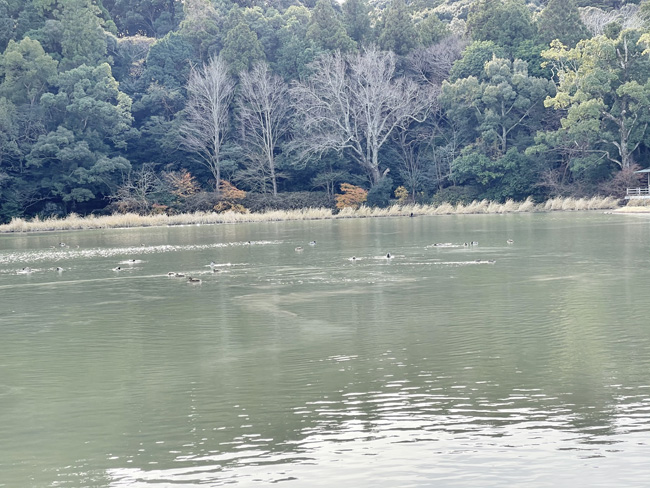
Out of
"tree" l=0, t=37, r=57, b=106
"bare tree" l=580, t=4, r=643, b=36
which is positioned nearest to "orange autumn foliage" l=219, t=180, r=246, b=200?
"tree" l=0, t=37, r=57, b=106

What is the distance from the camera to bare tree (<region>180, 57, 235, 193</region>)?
201 ft

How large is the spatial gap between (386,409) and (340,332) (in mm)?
4569

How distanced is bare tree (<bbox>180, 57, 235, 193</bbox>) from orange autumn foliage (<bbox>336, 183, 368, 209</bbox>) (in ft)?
27.6

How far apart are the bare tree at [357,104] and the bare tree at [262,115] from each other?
57.0 inches

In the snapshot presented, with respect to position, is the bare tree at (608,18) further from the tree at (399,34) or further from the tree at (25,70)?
the tree at (25,70)

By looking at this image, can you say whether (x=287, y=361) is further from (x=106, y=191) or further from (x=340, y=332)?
(x=106, y=191)

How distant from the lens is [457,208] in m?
57.3

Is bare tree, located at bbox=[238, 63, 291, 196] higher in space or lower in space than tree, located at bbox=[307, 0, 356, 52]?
lower

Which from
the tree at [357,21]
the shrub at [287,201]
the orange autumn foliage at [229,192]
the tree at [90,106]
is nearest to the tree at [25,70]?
the tree at [90,106]

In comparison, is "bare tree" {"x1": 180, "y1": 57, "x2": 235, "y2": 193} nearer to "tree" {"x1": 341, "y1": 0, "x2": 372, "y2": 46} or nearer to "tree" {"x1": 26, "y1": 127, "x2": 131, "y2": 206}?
"tree" {"x1": 26, "y1": 127, "x2": 131, "y2": 206}

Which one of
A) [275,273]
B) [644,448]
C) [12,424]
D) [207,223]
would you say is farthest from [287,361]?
[207,223]

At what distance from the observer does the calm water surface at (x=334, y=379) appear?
685 cm

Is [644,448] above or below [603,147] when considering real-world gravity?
below

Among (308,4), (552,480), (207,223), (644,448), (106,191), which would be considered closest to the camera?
(552,480)
